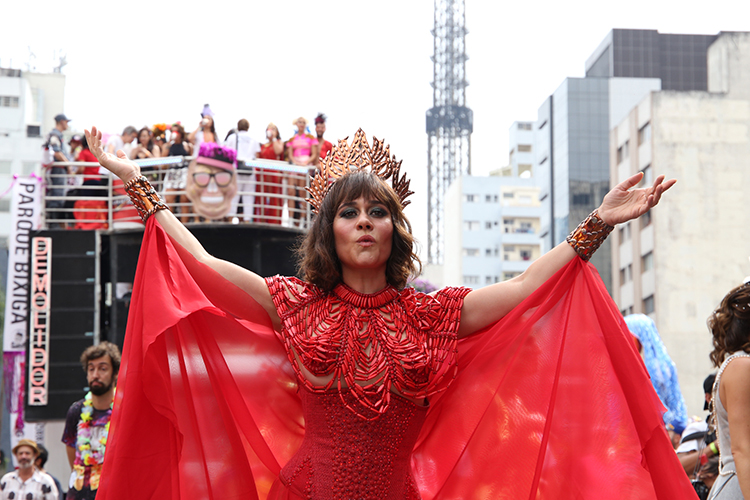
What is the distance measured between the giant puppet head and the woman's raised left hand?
26.2 ft

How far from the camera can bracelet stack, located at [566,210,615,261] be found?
3.24 m

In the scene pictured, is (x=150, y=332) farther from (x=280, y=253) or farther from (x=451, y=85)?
(x=451, y=85)

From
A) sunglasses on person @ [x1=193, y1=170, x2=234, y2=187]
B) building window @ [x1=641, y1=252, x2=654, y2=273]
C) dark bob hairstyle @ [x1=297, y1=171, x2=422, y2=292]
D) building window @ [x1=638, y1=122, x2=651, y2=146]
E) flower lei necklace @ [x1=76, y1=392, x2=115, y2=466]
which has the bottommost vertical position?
flower lei necklace @ [x1=76, y1=392, x2=115, y2=466]

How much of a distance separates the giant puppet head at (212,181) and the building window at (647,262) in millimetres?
33058

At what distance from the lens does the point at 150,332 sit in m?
3.13

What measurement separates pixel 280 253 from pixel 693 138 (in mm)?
32387

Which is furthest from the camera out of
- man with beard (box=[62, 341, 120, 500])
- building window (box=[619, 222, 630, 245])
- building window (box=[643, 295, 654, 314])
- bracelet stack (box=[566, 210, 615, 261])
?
building window (box=[619, 222, 630, 245])

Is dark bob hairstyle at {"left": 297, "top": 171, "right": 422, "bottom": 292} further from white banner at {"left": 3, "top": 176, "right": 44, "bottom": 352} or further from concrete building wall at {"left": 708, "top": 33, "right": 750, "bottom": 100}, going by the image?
concrete building wall at {"left": 708, "top": 33, "right": 750, "bottom": 100}

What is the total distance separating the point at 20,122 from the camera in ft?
161

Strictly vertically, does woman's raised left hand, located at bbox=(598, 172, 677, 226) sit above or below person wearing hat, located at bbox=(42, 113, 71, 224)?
below

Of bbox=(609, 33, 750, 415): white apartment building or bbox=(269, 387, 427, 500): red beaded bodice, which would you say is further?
bbox=(609, 33, 750, 415): white apartment building

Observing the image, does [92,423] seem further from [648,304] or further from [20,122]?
[20,122]

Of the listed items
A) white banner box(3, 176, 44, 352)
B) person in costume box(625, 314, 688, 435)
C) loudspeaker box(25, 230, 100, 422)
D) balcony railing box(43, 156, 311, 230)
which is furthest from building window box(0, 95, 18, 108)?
person in costume box(625, 314, 688, 435)

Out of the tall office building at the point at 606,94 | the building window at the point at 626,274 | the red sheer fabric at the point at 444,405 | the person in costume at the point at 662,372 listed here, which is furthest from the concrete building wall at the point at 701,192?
the red sheer fabric at the point at 444,405
